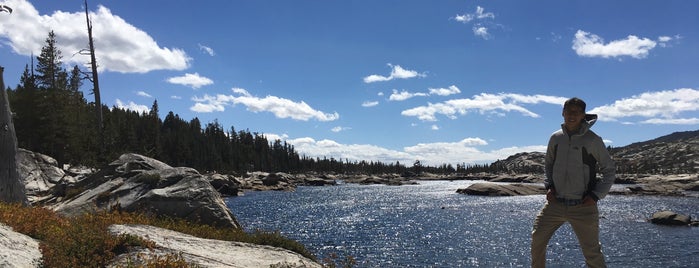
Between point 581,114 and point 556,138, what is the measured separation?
0.56 meters

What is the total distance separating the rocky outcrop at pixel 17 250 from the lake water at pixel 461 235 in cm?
1640

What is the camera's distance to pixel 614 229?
36.2 m

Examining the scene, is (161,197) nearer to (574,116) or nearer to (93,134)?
(574,116)

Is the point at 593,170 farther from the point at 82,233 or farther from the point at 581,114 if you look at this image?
the point at 82,233

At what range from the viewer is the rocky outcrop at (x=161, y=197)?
15898 millimetres

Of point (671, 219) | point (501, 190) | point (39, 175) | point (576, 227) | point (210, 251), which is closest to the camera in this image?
point (576, 227)

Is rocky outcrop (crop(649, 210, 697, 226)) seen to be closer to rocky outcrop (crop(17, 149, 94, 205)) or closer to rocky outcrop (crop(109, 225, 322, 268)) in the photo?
rocky outcrop (crop(109, 225, 322, 268))

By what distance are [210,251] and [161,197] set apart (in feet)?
23.0

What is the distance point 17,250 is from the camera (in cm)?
784

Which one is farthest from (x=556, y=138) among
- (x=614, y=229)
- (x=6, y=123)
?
(x=614, y=229)

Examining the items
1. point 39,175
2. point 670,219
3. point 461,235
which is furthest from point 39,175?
point 670,219

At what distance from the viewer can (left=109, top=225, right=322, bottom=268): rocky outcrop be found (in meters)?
9.05

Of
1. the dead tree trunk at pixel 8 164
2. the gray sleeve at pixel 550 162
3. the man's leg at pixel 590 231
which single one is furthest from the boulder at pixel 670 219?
the dead tree trunk at pixel 8 164

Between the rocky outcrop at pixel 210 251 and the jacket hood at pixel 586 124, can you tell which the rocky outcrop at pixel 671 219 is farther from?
the jacket hood at pixel 586 124
